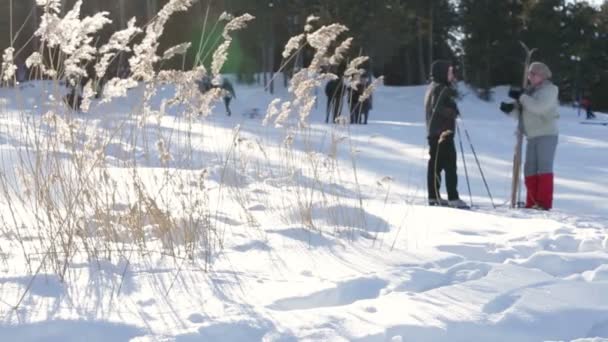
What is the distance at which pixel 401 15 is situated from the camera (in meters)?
30.9

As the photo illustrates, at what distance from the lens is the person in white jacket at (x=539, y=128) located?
821cm

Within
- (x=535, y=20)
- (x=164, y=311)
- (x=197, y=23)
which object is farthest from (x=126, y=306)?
(x=535, y=20)

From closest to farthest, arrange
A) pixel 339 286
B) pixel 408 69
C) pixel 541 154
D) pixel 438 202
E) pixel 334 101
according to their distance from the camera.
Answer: pixel 339 286 → pixel 334 101 → pixel 438 202 → pixel 541 154 → pixel 408 69

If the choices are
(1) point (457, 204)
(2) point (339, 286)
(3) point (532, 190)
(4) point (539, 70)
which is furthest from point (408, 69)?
(2) point (339, 286)

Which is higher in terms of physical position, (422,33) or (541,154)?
(422,33)

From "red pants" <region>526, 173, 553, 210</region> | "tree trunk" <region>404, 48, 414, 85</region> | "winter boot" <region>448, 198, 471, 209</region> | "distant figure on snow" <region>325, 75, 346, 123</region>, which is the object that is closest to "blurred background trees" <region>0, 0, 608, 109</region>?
"tree trunk" <region>404, 48, 414, 85</region>

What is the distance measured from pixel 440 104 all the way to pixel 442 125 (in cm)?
22

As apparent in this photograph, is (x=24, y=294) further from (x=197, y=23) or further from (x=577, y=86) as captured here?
(x=577, y=86)

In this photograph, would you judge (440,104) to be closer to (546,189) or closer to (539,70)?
(539,70)

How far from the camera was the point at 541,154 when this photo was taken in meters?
8.34

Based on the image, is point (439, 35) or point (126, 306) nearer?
point (126, 306)

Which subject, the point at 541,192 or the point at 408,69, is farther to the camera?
the point at 408,69

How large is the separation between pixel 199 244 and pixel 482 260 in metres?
1.51

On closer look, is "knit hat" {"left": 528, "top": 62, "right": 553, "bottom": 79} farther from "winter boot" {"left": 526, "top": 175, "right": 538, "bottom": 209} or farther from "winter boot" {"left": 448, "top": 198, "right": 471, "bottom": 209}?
"winter boot" {"left": 448, "top": 198, "right": 471, "bottom": 209}
